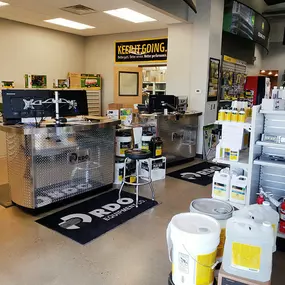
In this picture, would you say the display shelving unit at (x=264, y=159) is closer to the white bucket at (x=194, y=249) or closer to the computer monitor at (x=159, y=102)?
the white bucket at (x=194, y=249)

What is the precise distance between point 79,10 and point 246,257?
547 cm

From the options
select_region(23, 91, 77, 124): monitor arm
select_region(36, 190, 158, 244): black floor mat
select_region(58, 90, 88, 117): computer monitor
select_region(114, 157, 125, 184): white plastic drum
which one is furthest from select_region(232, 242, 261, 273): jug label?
select_region(114, 157, 125, 184): white plastic drum

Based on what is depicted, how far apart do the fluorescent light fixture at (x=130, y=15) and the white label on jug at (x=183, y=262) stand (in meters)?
5.03

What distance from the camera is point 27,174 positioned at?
357cm

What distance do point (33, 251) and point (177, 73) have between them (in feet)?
17.2

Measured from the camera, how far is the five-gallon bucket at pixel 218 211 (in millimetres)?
2268

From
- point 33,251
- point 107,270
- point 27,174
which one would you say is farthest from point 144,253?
point 27,174

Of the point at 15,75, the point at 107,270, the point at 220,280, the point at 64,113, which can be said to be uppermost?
the point at 15,75

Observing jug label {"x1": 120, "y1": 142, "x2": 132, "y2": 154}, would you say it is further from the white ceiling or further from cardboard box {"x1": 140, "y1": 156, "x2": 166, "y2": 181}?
the white ceiling

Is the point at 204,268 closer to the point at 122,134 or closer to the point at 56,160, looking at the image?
the point at 56,160

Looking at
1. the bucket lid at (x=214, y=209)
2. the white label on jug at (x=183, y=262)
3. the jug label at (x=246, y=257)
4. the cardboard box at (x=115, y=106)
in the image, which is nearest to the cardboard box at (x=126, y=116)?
the bucket lid at (x=214, y=209)

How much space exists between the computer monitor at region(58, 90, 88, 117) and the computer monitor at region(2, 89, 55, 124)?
0.56 ft

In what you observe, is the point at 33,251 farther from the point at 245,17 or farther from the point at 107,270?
the point at 245,17

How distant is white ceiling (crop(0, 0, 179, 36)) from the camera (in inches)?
208
